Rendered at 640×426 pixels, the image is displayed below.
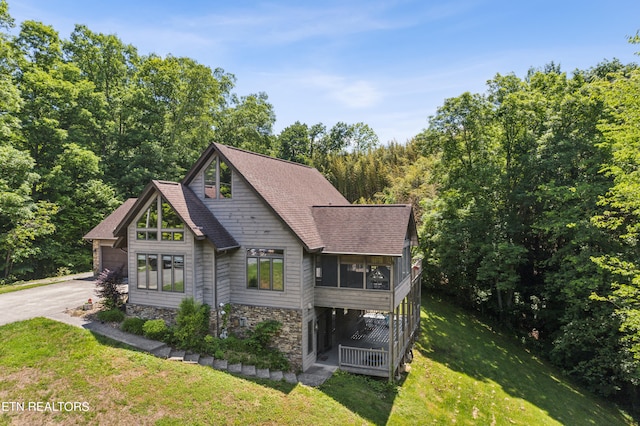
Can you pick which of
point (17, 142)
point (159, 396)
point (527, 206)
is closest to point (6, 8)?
point (17, 142)

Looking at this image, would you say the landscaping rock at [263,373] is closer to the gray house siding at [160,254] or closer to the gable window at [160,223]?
the gray house siding at [160,254]

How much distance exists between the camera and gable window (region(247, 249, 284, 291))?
13.9 m

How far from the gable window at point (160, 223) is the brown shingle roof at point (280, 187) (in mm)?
1907

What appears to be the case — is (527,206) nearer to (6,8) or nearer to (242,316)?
(242,316)

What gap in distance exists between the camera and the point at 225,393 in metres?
10.7

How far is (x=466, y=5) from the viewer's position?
43.2 ft

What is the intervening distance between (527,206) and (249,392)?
20.7 meters

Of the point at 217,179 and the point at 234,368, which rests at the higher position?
the point at 217,179

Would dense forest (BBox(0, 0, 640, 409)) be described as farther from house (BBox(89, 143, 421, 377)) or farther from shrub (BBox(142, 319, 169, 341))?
shrub (BBox(142, 319, 169, 341))

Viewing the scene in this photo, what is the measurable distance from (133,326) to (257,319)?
4.89 meters

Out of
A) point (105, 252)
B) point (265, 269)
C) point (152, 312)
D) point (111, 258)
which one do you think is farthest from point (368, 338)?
point (105, 252)

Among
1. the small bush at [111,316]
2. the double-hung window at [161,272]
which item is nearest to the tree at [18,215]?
the small bush at [111,316]

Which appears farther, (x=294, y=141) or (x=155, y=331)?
(x=294, y=141)

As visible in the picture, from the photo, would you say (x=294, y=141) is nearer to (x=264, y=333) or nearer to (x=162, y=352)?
(x=264, y=333)
